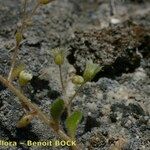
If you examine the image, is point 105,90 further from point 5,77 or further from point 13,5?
point 13,5

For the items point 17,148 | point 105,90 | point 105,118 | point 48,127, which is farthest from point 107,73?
point 17,148

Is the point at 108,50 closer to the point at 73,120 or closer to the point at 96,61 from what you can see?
the point at 96,61

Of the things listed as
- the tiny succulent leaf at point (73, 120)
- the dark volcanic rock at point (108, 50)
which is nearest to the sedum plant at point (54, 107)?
the tiny succulent leaf at point (73, 120)

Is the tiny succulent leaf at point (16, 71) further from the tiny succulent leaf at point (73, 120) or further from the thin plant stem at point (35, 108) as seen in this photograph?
the tiny succulent leaf at point (73, 120)

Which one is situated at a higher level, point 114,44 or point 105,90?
point 114,44

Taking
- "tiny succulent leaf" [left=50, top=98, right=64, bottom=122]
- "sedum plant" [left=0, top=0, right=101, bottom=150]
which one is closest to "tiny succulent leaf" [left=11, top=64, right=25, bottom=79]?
"sedum plant" [left=0, top=0, right=101, bottom=150]

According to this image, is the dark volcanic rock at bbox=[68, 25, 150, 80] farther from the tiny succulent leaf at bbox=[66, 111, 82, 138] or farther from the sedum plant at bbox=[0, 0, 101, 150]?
the tiny succulent leaf at bbox=[66, 111, 82, 138]
